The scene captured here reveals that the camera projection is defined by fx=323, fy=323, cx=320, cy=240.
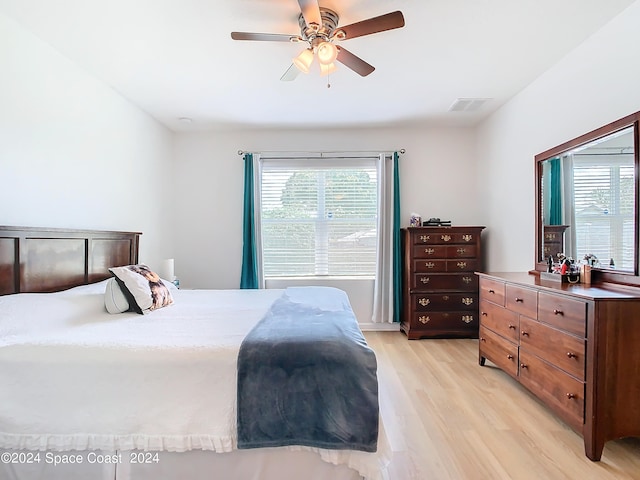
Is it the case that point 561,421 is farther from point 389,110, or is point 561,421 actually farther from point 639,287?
point 389,110

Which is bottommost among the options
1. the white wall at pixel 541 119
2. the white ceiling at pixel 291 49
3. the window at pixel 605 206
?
the window at pixel 605 206

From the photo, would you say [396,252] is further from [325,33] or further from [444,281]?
[325,33]

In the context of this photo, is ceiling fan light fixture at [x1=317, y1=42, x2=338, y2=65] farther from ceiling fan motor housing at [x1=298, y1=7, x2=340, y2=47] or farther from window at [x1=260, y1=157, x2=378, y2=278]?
window at [x1=260, y1=157, x2=378, y2=278]

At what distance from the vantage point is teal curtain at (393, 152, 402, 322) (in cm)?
409

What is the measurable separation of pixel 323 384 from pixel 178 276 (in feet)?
11.4

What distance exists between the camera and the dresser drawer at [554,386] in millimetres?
1819

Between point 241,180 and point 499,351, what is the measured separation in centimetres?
345

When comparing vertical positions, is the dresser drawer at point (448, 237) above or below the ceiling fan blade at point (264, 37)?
below

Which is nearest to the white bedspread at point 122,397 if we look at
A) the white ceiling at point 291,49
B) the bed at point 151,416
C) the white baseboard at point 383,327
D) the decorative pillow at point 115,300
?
the bed at point 151,416

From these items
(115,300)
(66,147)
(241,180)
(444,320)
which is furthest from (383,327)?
(66,147)

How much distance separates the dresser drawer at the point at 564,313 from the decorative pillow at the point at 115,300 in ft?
9.12

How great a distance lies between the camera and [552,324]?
2.05 meters

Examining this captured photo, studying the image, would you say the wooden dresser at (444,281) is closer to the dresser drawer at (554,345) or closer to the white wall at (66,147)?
the dresser drawer at (554,345)

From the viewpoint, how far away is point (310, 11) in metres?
1.72
